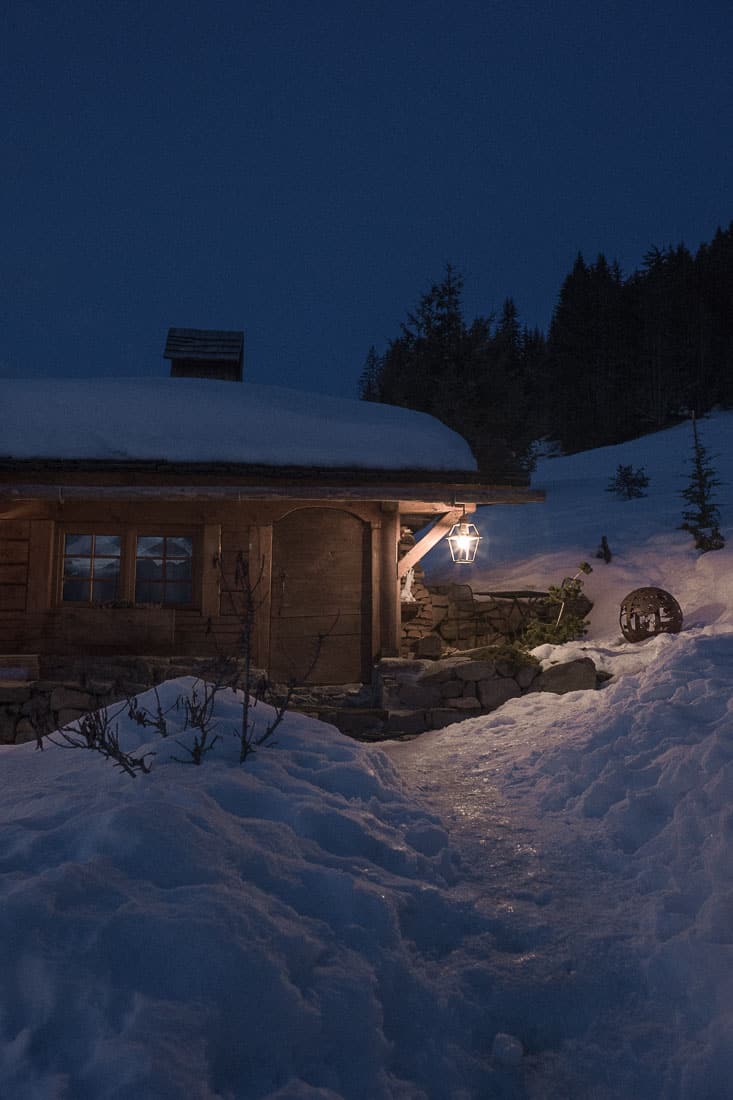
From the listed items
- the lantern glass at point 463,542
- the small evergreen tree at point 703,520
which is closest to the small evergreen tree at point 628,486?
the small evergreen tree at point 703,520

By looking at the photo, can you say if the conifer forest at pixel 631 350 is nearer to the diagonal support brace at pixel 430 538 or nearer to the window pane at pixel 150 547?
the diagonal support brace at pixel 430 538

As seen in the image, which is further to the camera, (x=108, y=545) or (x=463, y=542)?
(x=463, y=542)

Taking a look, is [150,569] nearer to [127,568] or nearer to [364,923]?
[127,568]

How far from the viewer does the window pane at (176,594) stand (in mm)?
9602

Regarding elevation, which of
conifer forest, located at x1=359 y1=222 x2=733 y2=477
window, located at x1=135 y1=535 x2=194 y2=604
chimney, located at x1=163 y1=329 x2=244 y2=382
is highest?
conifer forest, located at x1=359 y1=222 x2=733 y2=477

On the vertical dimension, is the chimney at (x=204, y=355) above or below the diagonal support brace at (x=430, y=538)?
above

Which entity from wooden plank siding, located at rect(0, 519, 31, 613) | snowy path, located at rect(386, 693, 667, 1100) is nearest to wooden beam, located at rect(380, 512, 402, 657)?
Answer: snowy path, located at rect(386, 693, 667, 1100)

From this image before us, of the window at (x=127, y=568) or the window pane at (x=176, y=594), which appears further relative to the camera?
the window pane at (x=176, y=594)

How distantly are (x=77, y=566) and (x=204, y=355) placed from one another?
7.36 meters

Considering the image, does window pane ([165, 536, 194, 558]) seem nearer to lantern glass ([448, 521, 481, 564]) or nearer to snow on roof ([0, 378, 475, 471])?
snow on roof ([0, 378, 475, 471])

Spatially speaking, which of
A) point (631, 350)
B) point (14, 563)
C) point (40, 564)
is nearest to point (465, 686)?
point (40, 564)

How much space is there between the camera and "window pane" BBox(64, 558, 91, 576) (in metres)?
9.52

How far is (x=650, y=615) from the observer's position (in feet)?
30.4

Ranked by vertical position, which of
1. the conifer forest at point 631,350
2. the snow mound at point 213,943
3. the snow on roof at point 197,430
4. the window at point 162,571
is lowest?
the snow mound at point 213,943
